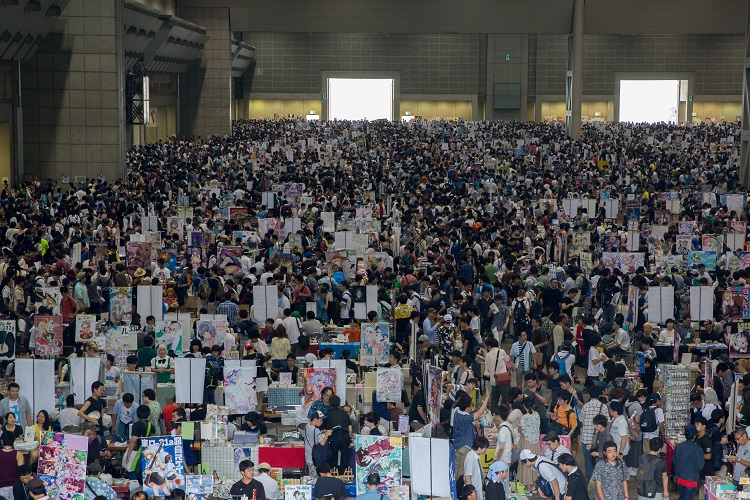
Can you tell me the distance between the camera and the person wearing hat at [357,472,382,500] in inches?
440

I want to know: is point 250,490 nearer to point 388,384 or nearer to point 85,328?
point 388,384

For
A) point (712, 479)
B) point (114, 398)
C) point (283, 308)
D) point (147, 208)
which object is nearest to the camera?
point (712, 479)

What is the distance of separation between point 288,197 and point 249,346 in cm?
1559

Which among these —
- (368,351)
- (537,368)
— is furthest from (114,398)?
(537,368)

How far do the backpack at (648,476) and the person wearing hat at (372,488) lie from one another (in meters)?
2.84

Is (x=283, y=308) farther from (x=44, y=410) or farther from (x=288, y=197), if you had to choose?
(x=288, y=197)

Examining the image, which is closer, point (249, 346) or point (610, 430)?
point (610, 430)

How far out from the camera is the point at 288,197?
1252 inches

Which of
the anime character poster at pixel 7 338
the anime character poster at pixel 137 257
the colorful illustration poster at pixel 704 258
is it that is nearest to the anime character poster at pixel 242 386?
the anime character poster at pixel 7 338

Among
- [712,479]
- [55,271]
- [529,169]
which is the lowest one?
[712,479]

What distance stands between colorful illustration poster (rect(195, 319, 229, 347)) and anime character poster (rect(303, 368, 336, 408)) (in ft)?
10.4

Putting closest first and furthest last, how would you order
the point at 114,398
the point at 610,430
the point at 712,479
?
1. the point at 712,479
2. the point at 610,430
3. the point at 114,398

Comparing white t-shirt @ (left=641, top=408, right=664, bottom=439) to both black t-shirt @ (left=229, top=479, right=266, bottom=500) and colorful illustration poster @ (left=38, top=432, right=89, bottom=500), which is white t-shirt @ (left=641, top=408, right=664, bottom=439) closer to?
black t-shirt @ (left=229, top=479, right=266, bottom=500)

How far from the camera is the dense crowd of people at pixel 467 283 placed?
13.0 m
